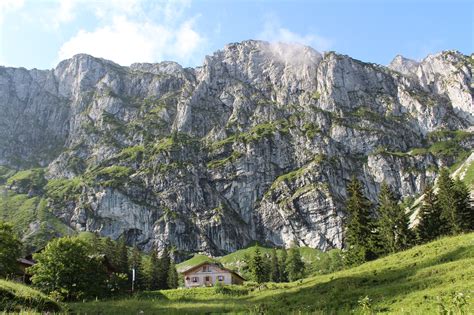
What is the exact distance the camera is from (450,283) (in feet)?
102

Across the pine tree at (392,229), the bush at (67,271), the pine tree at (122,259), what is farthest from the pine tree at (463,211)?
the pine tree at (122,259)

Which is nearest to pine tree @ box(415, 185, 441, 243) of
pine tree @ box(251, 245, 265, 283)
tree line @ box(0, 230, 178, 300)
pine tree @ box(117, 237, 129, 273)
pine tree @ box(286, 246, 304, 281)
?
pine tree @ box(251, 245, 265, 283)

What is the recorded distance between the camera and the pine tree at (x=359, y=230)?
252ft

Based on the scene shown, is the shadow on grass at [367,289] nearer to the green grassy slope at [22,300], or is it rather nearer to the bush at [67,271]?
the green grassy slope at [22,300]

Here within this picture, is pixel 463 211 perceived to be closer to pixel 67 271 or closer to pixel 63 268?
pixel 67 271

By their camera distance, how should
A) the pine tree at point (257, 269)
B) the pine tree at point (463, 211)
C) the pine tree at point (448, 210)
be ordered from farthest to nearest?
the pine tree at point (257, 269) → the pine tree at point (448, 210) → the pine tree at point (463, 211)

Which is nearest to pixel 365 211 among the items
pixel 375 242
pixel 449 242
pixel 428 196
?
pixel 375 242

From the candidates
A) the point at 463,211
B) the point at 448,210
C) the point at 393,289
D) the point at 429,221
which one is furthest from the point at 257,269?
the point at 393,289

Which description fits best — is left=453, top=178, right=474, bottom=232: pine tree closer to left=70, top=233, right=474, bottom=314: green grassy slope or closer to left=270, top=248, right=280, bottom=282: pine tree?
left=70, top=233, right=474, bottom=314: green grassy slope

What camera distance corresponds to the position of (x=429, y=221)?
84.9 meters

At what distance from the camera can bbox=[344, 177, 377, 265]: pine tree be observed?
76938 mm

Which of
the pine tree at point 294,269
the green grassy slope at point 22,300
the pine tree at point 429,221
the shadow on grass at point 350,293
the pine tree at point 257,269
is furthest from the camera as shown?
the pine tree at point 294,269

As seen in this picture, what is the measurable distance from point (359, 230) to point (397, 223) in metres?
11.2

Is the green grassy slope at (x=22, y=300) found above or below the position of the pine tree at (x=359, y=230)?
below
